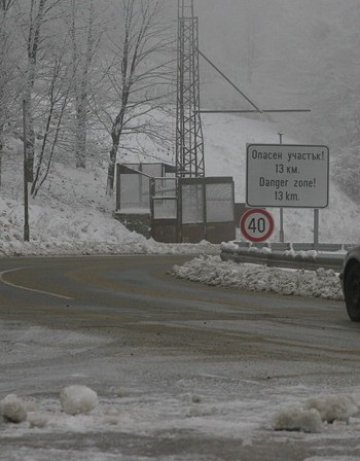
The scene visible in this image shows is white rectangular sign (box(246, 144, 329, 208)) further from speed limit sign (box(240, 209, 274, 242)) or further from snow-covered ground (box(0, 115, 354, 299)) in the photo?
snow-covered ground (box(0, 115, 354, 299))

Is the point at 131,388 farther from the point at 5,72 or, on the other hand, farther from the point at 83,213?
the point at 83,213

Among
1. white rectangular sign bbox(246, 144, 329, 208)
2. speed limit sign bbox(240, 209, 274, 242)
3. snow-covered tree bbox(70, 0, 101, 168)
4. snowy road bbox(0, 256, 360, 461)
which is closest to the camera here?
snowy road bbox(0, 256, 360, 461)

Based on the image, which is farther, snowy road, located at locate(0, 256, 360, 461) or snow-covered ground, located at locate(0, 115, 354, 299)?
snow-covered ground, located at locate(0, 115, 354, 299)

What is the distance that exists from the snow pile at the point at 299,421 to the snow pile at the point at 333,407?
18cm

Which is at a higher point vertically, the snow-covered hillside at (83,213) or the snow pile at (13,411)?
the snow-covered hillside at (83,213)

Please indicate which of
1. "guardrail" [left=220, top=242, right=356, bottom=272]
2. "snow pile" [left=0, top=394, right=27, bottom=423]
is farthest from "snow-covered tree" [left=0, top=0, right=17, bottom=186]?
"snow pile" [left=0, top=394, right=27, bottom=423]

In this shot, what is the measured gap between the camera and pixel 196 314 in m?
13.5

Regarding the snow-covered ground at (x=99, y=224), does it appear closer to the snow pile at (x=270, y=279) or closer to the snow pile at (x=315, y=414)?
the snow pile at (x=270, y=279)

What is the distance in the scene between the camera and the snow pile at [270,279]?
685 inches

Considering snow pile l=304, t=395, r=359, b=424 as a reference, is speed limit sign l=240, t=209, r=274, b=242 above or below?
above

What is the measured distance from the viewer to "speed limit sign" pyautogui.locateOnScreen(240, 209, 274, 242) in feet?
71.5

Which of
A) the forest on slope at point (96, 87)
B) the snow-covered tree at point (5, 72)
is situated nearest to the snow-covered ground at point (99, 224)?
the forest on slope at point (96, 87)

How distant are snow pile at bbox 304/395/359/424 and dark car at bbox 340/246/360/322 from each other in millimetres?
6656

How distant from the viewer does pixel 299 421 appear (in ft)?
18.3
